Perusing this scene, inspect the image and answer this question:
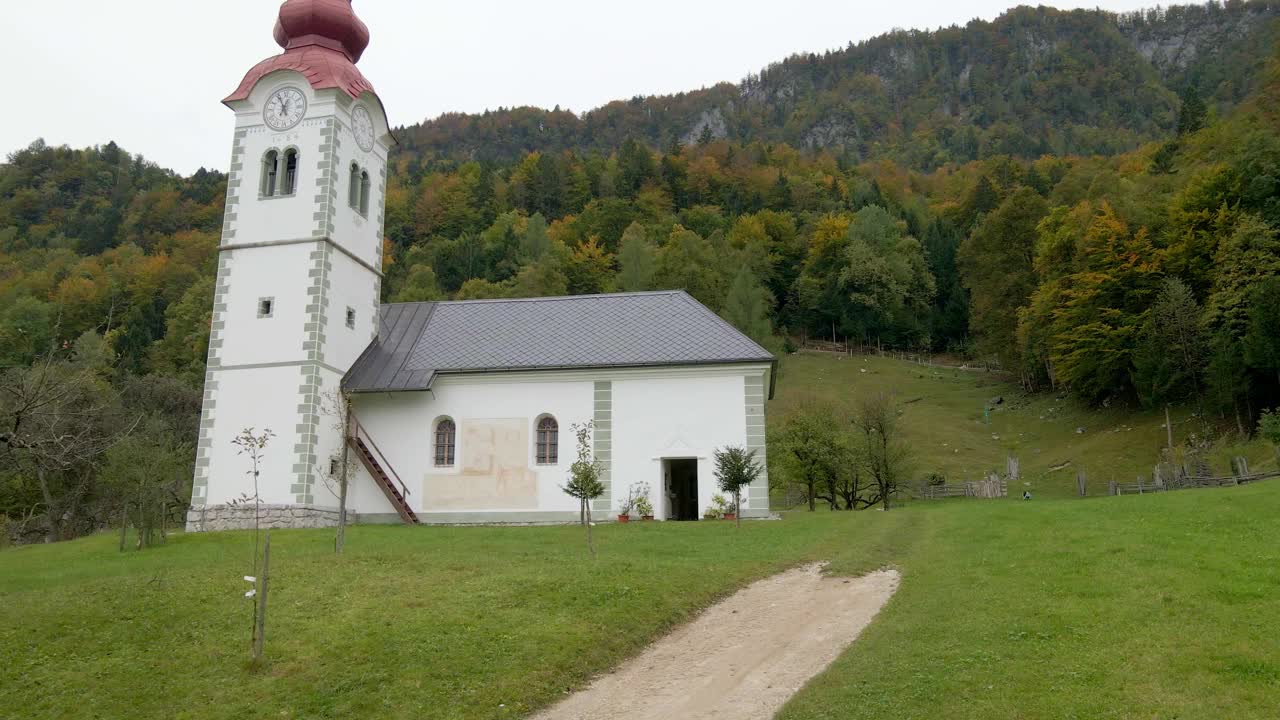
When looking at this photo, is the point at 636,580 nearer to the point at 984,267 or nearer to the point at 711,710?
the point at 711,710

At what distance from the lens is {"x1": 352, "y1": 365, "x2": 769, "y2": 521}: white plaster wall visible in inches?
1132

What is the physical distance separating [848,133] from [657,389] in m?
163

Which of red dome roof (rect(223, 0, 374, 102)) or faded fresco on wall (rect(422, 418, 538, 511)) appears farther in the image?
red dome roof (rect(223, 0, 374, 102))

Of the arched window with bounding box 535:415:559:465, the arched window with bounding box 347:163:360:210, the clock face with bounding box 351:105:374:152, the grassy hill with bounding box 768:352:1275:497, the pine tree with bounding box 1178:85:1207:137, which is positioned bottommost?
the arched window with bounding box 535:415:559:465

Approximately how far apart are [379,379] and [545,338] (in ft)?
17.7

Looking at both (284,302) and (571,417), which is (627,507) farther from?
(284,302)

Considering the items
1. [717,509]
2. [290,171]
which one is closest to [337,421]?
[290,171]

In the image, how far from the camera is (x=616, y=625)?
14.7 metres

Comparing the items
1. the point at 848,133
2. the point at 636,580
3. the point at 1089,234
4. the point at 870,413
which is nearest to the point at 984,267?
the point at 1089,234

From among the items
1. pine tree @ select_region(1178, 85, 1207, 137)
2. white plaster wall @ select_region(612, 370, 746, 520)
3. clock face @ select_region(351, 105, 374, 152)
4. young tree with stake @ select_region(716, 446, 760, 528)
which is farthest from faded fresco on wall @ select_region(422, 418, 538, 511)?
pine tree @ select_region(1178, 85, 1207, 137)

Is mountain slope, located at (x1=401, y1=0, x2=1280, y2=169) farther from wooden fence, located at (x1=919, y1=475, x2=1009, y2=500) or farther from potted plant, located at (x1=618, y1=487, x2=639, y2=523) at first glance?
potted plant, located at (x1=618, y1=487, x2=639, y2=523)

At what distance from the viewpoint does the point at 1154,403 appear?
171 feet

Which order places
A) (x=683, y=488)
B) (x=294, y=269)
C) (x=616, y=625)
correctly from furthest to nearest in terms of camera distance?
(x=683, y=488) < (x=294, y=269) < (x=616, y=625)

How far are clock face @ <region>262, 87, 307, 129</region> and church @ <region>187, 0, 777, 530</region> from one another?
6 cm
